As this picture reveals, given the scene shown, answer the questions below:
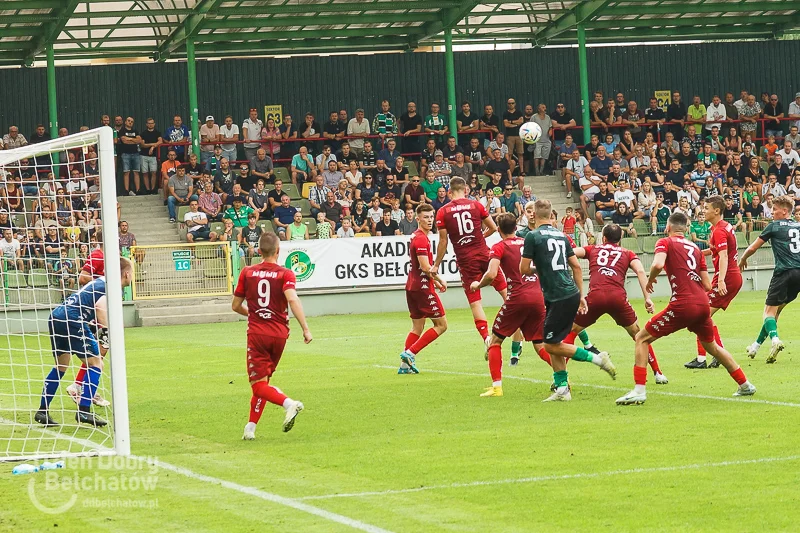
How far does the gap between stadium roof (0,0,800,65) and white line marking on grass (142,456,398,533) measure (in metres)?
22.0

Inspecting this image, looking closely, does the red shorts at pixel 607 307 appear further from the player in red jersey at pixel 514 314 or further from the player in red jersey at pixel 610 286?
the player in red jersey at pixel 514 314

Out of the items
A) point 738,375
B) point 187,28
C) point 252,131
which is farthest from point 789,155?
point 738,375

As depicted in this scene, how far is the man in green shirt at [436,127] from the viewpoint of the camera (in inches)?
1344

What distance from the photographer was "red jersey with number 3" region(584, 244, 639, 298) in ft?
41.4

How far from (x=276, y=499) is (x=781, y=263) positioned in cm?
942

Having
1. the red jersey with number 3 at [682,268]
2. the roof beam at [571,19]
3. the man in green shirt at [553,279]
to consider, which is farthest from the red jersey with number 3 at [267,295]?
the roof beam at [571,19]

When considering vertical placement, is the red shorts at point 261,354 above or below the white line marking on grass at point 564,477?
above

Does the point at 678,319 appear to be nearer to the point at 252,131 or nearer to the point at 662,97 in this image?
the point at 252,131

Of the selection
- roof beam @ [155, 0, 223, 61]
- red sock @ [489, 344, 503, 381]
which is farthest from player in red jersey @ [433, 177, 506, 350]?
roof beam @ [155, 0, 223, 61]

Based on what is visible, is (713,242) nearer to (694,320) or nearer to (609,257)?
(609,257)

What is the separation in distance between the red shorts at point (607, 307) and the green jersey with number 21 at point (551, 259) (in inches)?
46.6

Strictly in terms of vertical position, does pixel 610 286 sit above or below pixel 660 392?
above

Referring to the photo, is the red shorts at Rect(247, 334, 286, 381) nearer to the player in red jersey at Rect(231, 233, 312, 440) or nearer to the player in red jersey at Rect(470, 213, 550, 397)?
the player in red jersey at Rect(231, 233, 312, 440)

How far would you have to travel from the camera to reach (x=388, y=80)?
125 feet
